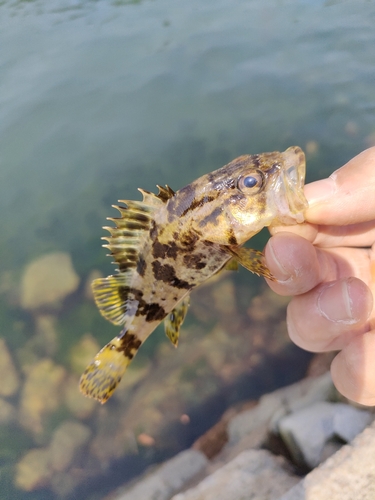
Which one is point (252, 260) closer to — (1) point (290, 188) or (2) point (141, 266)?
(1) point (290, 188)

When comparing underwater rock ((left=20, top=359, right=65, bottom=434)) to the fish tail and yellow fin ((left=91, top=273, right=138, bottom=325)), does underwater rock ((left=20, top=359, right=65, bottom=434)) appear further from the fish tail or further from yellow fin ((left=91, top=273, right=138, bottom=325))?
yellow fin ((left=91, top=273, right=138, bottom=325))

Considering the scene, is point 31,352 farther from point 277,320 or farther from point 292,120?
point 292,120

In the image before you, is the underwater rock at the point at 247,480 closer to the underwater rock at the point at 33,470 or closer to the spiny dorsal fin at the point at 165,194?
the underwater rock at the point at 33,470

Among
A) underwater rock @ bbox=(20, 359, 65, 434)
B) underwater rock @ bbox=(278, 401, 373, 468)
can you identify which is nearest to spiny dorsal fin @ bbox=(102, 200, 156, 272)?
underwater rock @ bbox=(278, 401, 373, 468)

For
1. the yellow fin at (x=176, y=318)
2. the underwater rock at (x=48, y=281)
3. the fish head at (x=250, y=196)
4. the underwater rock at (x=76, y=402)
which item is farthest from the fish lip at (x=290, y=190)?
the underwater rock at (x=48, y=281)

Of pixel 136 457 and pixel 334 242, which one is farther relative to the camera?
pixel 136 457

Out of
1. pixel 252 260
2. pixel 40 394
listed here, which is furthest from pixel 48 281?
pixel 252 260

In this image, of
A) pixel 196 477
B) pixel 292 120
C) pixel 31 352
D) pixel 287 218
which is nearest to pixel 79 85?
pixel 292 120
